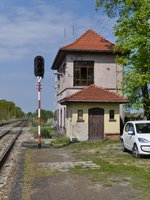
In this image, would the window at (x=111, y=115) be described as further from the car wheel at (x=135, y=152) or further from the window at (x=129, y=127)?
the car wheel at (x=135, y=152)

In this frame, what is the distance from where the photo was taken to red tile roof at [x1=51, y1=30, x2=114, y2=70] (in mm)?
29516

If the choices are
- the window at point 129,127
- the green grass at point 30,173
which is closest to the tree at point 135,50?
the window at point 129,127

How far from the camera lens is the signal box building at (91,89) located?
26938 mm

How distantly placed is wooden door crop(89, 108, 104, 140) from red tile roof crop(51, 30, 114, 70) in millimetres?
5176

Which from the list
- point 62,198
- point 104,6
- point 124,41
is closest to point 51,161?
point 62,198

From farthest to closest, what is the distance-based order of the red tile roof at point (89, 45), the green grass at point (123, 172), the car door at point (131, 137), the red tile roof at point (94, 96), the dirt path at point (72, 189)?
the red tile roof at point (89, 45), the red tile roof at point (94, 96), the car door at point (131, 137), the green grass at point (123, 172), the dirt path at point (72, 189)

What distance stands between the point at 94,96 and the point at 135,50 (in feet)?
22.3

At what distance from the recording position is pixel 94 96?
27.3m

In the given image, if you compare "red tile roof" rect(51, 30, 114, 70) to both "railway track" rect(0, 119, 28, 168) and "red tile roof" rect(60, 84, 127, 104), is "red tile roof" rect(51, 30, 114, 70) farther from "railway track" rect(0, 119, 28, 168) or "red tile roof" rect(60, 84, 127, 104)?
"railway track" rect(0, 119, 28, 168)

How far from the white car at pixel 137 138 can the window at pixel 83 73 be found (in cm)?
1262

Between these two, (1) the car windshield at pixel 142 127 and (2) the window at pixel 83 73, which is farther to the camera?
(2) the window at pixel 83 73

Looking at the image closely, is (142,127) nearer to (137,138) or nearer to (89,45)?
(137,138)

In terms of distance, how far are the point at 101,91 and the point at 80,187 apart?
19009 millimetres

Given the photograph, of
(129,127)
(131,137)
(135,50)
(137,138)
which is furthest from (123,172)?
(135,50)
